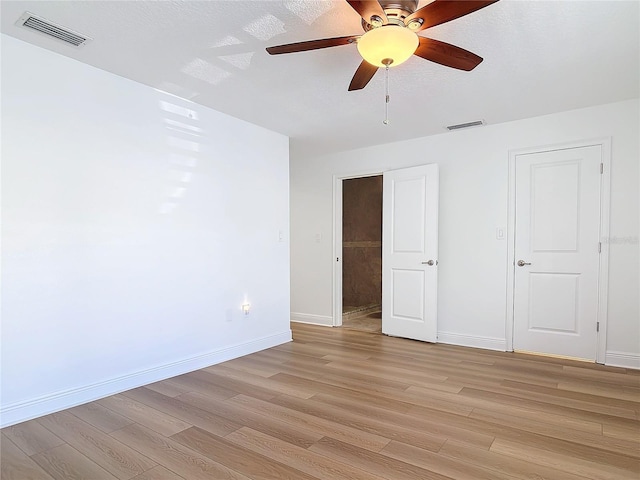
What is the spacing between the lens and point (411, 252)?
448 centimetres

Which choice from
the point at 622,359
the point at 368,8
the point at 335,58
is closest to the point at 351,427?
the point at 368,8

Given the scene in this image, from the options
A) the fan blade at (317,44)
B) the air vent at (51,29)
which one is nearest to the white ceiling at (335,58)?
the air vent at (51,29)

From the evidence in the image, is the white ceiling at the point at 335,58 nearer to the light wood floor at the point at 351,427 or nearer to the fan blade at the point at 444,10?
the fan blade at the point at 444,10

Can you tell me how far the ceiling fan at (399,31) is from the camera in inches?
66.7

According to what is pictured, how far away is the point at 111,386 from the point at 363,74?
2806mm

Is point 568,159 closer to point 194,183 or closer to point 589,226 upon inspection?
point 589,226

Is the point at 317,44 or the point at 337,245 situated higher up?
the point at 317,44

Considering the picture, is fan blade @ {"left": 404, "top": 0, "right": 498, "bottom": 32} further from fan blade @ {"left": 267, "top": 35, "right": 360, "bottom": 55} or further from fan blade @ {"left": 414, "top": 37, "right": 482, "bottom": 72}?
fan blade @ {"left": 267, "top": 35, "right": 360, "bottom": 55}

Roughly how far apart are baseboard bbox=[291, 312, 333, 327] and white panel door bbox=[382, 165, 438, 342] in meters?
0.86

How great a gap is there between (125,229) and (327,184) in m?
2.95

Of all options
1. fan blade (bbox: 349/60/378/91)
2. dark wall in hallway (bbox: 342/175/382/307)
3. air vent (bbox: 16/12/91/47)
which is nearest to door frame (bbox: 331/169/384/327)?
dark wall in hallway (bbox: 342/175/382/307)

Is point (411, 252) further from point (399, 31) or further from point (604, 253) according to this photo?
point (399, 31)

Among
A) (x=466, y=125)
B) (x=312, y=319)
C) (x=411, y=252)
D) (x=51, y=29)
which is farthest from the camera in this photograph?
(x=312, y=319)

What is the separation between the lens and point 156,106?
10.2 feet
